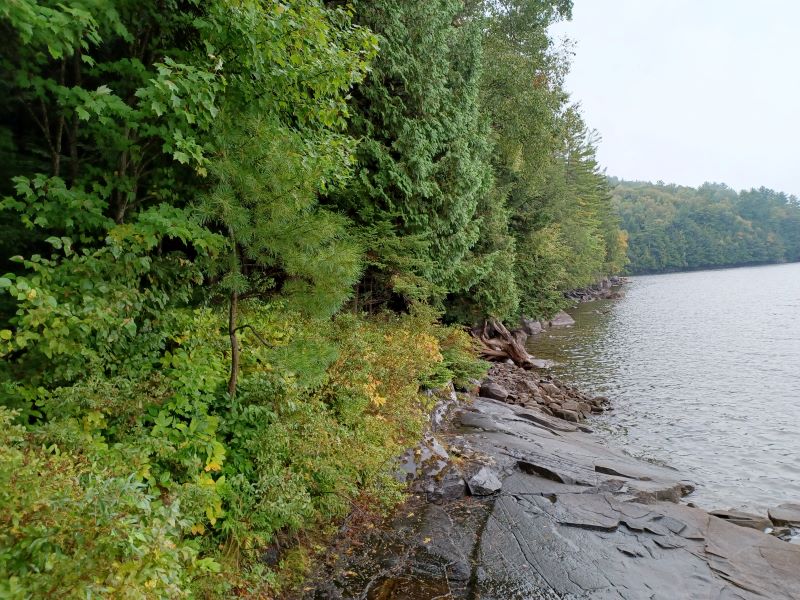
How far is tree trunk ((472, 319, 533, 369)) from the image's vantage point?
62.0 feet

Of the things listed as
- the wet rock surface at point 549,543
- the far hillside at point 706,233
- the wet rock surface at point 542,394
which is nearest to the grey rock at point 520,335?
the wet rock surface at point 542,394

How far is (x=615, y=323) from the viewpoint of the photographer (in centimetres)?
3117

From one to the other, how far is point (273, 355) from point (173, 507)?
2709 millimetres

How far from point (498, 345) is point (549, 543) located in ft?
46.2

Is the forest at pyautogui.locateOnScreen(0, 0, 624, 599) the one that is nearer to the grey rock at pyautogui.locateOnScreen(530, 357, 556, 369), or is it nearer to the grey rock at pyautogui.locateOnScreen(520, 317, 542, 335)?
the grey rock at pyautogui.locateOnScreen(530, 357, 556, 369)

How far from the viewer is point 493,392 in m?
13.2

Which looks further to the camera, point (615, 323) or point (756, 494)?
point (615, 323)

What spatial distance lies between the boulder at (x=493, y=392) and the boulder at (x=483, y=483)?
19.4 feet

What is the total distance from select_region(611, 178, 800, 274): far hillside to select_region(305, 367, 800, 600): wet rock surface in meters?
101

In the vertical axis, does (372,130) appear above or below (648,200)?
below

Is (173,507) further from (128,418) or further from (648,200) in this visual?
(648,200)

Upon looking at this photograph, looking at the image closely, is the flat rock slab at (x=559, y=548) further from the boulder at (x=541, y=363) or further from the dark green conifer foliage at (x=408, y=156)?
the boulder at (x=541, y=363)

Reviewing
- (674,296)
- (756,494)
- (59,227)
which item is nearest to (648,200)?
(674,296)

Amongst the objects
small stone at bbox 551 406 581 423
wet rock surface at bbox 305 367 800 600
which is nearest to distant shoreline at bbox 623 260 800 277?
small stone at bbox 551 406 581 423
